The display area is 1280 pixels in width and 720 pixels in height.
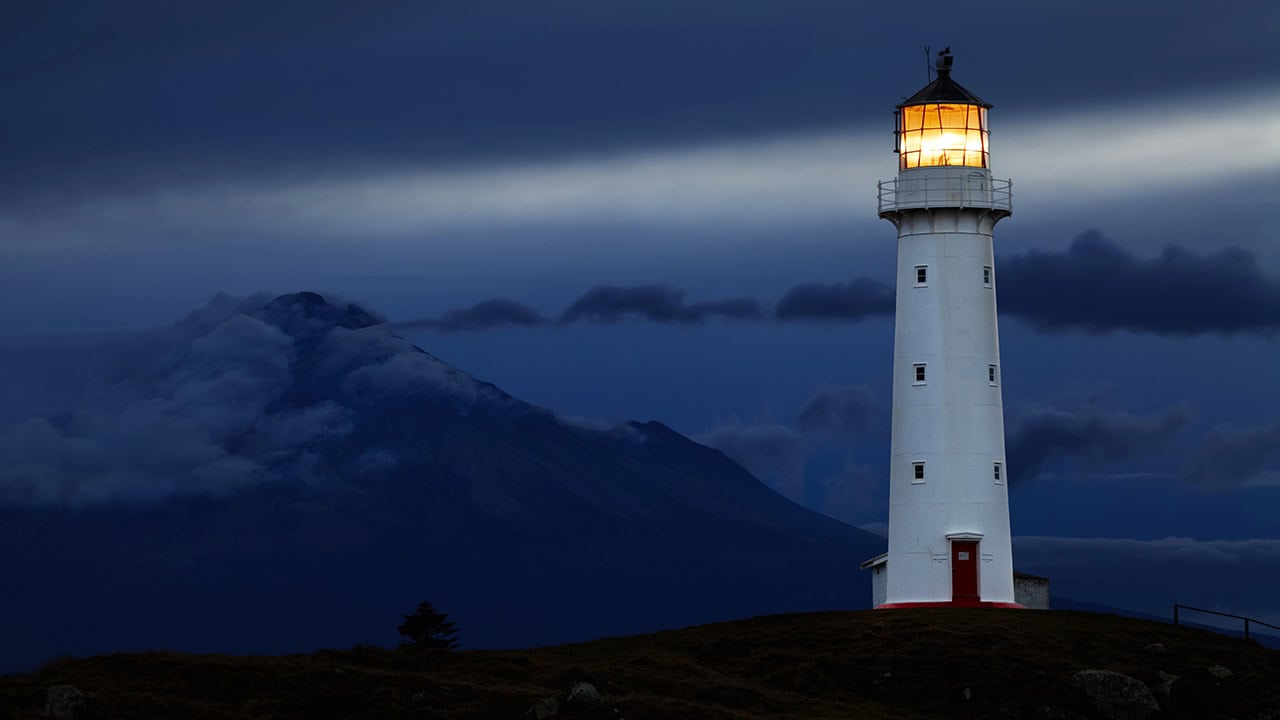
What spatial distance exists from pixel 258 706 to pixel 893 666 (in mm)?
21537

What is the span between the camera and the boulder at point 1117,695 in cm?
5847

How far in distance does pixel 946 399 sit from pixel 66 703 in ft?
125

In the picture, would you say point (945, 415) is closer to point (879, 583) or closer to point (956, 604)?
point (956, 604)

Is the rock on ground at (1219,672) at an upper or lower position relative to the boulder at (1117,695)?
upper

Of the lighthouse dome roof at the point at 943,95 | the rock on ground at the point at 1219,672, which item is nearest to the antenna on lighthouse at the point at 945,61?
the lighthouse dome roof at the point at 943,95

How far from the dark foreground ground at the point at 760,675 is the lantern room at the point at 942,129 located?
1841 cm

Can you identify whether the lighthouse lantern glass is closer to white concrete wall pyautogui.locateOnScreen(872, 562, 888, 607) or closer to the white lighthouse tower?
the white lighthouse tower

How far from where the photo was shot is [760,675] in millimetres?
64375

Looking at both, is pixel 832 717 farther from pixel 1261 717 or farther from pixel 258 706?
pixel 258 706

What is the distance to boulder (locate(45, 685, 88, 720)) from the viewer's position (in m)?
48.4

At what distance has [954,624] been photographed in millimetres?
67938

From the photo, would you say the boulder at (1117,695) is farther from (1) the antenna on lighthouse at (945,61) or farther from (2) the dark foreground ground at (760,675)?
(1) the antenna on lighthouse at (945,61)

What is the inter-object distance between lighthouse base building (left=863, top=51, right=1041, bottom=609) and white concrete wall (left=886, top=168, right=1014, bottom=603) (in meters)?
0.04

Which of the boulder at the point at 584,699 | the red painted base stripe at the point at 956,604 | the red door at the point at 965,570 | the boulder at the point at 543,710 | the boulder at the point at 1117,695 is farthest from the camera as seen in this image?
the red door at the point at 965,570
